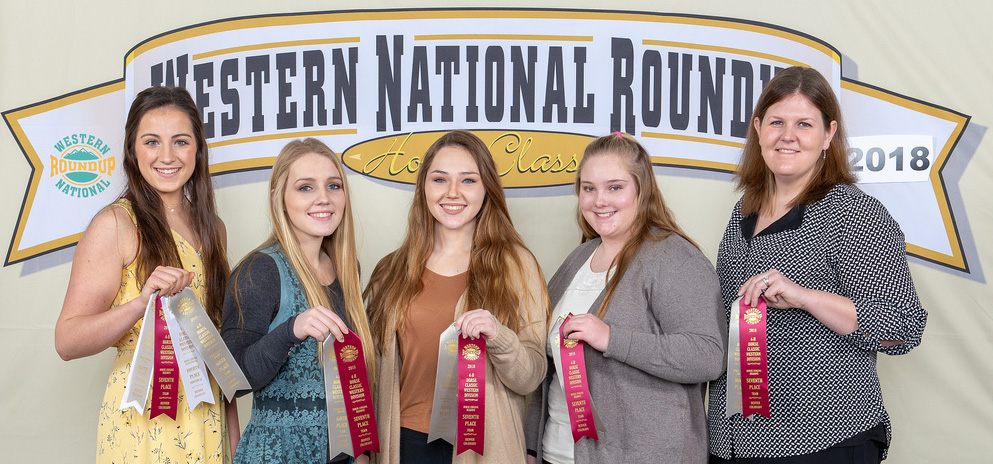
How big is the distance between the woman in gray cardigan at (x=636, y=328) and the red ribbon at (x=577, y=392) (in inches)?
1.2

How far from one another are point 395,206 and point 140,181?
1.09 meters

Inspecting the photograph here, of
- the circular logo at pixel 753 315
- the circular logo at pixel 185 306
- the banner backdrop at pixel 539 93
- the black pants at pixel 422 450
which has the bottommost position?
the black pants at pixel 422 450

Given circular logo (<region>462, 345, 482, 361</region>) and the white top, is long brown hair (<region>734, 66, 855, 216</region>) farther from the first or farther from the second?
circular logo (<region>462, 345, 482, 361</region>)

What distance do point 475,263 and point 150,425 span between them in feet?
2.78

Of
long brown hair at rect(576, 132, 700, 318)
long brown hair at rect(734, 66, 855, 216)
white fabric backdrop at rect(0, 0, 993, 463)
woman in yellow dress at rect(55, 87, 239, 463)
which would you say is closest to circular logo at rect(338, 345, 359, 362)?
woman in yellow dress at rect(55, 87, 239, 463)

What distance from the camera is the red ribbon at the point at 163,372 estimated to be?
168cm

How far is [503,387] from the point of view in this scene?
5.95 ft

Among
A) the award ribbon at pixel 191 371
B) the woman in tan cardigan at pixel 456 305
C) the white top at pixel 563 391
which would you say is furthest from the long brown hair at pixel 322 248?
the white top at pixel 563 391

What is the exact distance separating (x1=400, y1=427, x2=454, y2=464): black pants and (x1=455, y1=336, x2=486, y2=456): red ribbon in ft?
0.31

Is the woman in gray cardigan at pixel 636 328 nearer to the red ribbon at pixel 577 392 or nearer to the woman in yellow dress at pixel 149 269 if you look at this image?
the red ribbon at pixel 577 392

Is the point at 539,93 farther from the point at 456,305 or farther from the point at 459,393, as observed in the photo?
the point at 459,393

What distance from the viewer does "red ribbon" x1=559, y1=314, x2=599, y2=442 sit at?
1648 mm

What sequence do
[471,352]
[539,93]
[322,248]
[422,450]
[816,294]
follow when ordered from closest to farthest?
[816,294] < [471,352] < [422,450] < [322,248] < [539,93]

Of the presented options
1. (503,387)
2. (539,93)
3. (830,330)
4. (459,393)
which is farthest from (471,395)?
(539,93)
